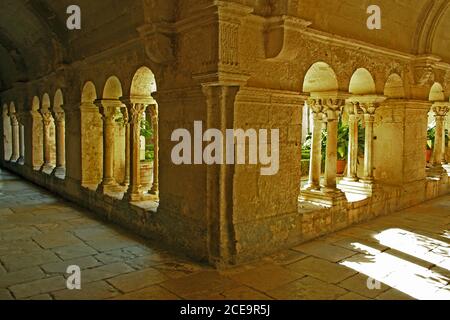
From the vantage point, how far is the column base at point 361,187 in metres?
5.47

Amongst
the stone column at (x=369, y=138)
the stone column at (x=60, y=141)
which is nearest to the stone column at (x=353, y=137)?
the stone column at (x=369, y=138)

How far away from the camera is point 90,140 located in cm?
625

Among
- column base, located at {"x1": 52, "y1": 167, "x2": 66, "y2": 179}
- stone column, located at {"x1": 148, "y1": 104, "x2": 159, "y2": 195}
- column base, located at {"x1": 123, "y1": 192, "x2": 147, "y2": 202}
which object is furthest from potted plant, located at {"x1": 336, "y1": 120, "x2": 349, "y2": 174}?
column base, located at {"x1": 52, "y1": 167, "x2": 66, "y2": 179}

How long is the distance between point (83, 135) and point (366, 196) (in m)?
4.56

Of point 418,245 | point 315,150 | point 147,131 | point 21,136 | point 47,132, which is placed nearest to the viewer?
point 418,245

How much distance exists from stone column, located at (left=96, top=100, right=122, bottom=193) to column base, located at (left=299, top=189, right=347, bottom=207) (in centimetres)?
294

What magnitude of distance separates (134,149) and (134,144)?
70 mm

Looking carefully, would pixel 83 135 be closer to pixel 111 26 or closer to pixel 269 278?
pixel 111 26

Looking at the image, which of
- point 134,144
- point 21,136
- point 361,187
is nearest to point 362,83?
point 361,187

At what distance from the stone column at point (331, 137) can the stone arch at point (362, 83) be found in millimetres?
796

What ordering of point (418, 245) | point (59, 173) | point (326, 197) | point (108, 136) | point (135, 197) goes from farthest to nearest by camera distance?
1. point (59, 173)
2. point (108, 136)
3. point (135, 197)
4. point (326, 197)
5. point (418, 245)

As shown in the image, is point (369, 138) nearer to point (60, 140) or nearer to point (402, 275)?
point (402, 275)

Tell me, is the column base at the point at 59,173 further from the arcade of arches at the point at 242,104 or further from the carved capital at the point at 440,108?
the carved capital at the point at 440,108
